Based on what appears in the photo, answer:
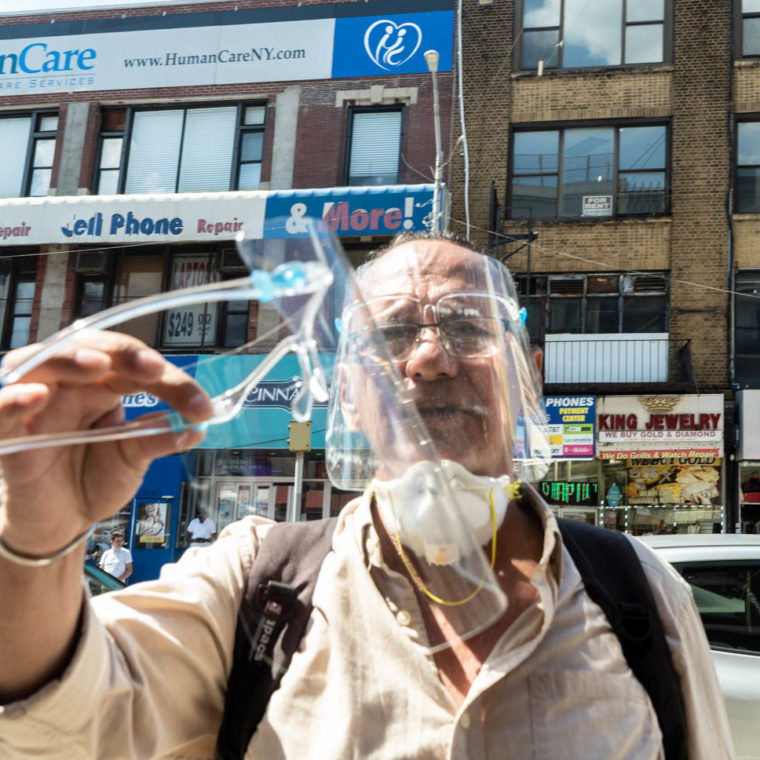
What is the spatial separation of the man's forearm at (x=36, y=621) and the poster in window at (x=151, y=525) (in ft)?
0.62

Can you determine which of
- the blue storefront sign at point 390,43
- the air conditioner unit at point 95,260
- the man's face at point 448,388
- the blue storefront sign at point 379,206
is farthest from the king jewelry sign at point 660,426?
the man's face at point 448,388

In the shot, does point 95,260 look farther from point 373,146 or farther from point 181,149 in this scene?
point 373,146

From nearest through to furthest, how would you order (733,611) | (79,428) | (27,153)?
(79,428) → (733,611) → (27,153)

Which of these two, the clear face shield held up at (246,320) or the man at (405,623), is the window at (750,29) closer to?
the man at (405,623)

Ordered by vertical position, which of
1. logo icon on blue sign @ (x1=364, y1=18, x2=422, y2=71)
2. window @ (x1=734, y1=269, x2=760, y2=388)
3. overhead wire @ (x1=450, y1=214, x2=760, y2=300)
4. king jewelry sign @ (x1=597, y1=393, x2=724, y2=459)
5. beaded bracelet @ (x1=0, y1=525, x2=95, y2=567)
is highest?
logo icon on blue sign @ (x1=364, y1=18, x2=422, y2=71)

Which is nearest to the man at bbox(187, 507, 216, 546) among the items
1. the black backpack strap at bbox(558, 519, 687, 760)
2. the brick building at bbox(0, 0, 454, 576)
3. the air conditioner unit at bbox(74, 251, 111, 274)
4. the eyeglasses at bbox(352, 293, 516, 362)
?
the eyeglasses at bbox(352, 293, 516, 362)

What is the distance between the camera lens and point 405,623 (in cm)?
147

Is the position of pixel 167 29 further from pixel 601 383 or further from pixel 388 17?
pixel 601 383

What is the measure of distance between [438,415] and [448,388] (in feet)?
0.19

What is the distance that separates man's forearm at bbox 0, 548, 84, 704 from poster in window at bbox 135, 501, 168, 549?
0.19m

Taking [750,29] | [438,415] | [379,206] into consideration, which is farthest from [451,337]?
[750,29]

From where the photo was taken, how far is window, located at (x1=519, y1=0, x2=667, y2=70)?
14.7m

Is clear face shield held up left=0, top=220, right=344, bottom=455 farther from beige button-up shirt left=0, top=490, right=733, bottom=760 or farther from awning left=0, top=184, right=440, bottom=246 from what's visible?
awning left=0, top=184, right=440, bottom=246

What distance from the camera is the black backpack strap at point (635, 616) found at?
144 centimetres
